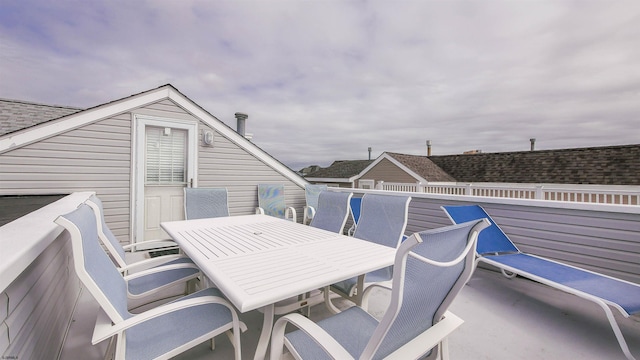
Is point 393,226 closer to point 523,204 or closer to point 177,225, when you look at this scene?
point 523,204

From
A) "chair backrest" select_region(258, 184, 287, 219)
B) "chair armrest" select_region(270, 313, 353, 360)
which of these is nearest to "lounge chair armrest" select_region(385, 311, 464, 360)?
"chair armrest" select_region(270, 313, 353, 360)

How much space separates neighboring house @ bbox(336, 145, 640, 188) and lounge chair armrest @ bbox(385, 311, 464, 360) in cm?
1236

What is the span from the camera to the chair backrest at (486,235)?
2957mm

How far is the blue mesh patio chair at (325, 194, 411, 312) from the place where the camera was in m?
2.09

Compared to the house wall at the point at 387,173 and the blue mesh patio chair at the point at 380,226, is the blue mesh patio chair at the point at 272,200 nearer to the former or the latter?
the blue mesh patio chair at the point at 380,226

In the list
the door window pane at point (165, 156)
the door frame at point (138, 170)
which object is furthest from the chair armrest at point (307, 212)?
the door frame at point (138, 170)

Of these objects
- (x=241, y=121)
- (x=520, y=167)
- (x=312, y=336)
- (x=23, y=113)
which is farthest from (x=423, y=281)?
(x=520, y=167)

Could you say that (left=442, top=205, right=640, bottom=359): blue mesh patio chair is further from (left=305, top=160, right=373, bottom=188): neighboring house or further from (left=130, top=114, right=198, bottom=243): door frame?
(left=305, top=160, right=373, bottom=188): neighboring house

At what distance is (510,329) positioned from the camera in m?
2.07

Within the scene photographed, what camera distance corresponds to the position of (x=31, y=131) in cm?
367

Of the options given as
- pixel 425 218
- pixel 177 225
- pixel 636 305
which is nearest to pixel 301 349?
pixel 177 225

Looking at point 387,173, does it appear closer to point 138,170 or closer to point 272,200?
point 272,200

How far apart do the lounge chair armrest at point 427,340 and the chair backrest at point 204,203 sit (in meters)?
3.43

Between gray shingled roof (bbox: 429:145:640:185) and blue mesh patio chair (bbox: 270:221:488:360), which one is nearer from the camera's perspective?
blue mesh patio chair (bbox: 270:221:488:360)
